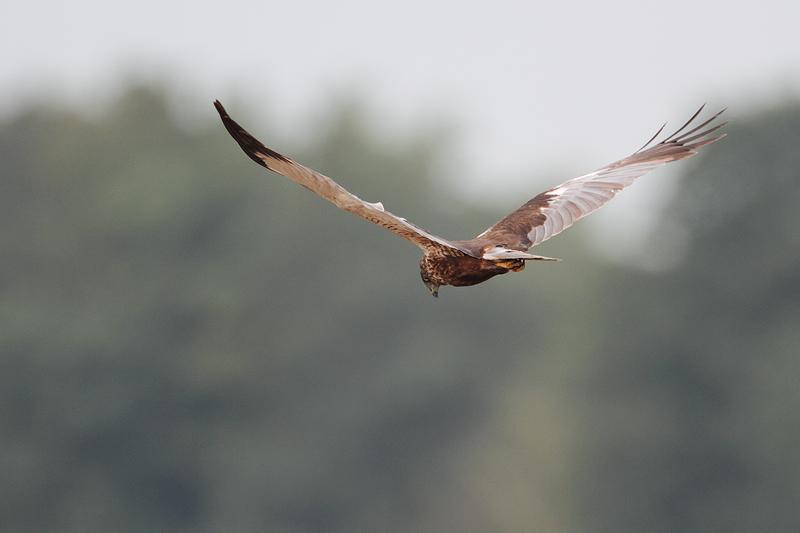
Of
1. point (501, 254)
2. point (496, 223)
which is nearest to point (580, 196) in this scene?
point (496, 223)

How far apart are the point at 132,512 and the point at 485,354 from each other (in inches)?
452

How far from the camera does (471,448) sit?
48719 mm

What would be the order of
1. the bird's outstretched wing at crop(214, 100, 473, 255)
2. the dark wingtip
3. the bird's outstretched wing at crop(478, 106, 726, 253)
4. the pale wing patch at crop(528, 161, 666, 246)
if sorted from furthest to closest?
the pale wing patch at crop(528, 161, 666, 246) < the bird's outstretched wing at crop(478, 106, 726, 253) < the dark wingtip < the bird's outstretched wing at crop(214, 100, 473, 255)

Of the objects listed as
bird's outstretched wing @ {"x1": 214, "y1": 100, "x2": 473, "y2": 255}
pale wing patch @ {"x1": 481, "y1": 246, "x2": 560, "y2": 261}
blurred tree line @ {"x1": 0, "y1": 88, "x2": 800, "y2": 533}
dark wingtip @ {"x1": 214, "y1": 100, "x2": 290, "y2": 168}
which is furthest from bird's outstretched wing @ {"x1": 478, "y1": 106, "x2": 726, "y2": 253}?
blurred tree line @ {"x1": 0, "y1": 88, "x2": 800, "y2": 533}

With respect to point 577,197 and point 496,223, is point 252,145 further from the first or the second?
point 577,197

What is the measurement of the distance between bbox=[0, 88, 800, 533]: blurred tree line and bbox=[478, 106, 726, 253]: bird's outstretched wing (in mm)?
28178

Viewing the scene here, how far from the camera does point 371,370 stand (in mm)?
50094

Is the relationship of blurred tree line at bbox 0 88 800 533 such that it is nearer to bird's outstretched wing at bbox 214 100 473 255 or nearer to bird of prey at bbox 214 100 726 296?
bird of prey at bbox 214 100 726 296

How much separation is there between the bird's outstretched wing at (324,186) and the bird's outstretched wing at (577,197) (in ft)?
4.99

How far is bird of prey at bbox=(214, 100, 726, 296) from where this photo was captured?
36.6 feet

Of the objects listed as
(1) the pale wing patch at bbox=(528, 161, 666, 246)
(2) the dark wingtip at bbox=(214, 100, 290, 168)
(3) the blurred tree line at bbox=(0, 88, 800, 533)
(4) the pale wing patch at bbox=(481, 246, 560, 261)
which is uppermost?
(3) the blurred tree line at bbox=(0, 88, 800, 533)

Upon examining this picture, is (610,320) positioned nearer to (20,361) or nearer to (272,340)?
(272,340)

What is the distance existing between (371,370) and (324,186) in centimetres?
3914

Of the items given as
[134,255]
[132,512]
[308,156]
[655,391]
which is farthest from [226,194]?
[655,391]
